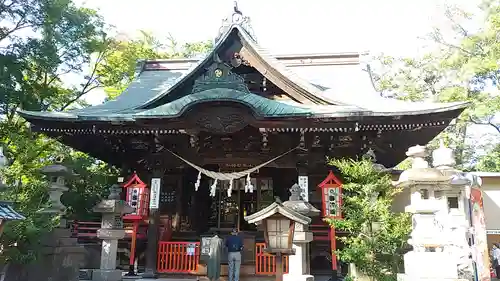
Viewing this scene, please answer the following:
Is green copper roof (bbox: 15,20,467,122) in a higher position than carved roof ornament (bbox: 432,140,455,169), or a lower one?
higher

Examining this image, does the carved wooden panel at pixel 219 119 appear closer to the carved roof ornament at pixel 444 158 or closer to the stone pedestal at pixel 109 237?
the stone pedestal at pixel 109 237

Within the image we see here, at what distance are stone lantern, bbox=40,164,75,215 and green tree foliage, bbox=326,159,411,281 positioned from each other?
671cm

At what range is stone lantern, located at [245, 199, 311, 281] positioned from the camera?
629 centimetres

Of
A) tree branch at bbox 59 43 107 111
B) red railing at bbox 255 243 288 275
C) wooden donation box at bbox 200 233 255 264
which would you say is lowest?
red railing at bbox 255 243 288 275

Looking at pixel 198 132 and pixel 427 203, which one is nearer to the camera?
pixel 427 203

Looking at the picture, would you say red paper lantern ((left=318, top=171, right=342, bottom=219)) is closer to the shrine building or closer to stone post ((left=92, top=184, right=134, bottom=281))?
the shrine building

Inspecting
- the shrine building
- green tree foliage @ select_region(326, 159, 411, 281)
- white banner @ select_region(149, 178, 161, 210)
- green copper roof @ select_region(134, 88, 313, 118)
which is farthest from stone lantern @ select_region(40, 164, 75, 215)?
green tree foliage @ select_region(326, 159, 411, 281)

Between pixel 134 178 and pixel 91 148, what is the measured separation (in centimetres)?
226

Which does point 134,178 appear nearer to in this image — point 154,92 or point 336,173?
point 154,92

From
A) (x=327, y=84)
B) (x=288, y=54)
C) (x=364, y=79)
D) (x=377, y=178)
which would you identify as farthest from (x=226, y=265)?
(x=288, y=54)

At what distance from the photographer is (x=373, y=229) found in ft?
25.1

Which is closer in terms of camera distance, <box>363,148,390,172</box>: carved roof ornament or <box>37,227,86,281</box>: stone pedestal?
<box>363,148,390,172</box>: carved roof ornament

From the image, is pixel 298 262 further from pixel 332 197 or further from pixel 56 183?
pixel 56 183

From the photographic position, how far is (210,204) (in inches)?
486
